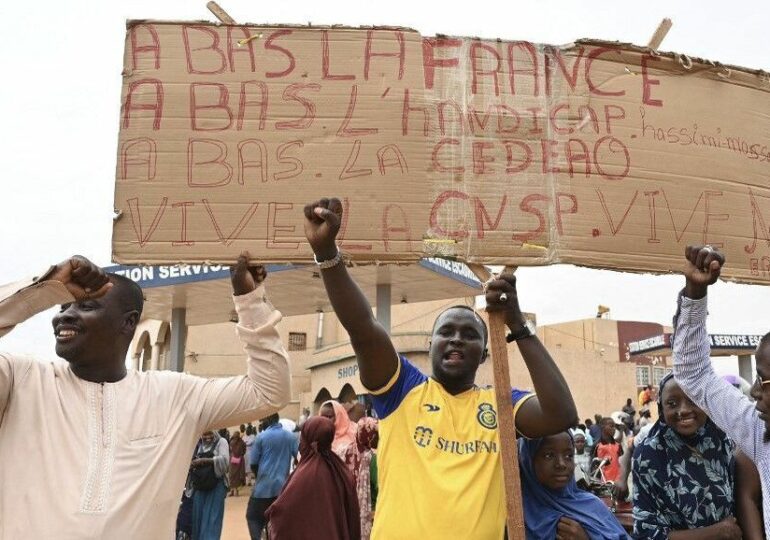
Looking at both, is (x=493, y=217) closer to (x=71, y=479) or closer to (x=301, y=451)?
(x=71, y=479)

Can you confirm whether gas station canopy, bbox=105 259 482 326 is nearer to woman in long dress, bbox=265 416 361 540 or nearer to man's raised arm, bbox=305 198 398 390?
woman in long dress, bbox=265 416 361 540

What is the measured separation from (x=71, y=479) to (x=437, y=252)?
4.57 ft

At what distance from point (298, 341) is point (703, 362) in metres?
27.7

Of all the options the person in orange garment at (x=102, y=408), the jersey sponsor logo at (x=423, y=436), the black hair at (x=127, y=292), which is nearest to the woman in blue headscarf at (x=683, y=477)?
the jersey sponsor logo at (x=423, y=436)

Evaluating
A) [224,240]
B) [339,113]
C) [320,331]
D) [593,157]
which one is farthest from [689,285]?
[320,331]

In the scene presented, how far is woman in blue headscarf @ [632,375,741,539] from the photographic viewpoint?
2.95 meters

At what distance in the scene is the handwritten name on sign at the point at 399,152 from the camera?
8.86ft

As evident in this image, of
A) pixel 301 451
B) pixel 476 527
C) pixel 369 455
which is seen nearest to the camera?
pixel 476 527

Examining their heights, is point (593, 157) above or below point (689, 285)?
above


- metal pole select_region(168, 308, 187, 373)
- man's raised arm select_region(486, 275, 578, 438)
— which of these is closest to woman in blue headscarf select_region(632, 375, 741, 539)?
man's raised arm select_region(486, 275, 578, 438)

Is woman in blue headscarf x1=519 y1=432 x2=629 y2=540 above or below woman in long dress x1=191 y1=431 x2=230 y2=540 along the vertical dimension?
above

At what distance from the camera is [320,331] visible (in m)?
30.0

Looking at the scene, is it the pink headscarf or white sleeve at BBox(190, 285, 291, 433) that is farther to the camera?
the pink headscarf

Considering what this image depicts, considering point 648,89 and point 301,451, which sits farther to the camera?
point 301,451
